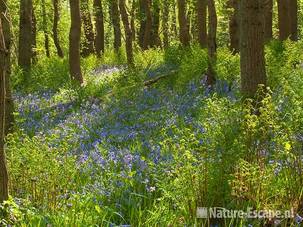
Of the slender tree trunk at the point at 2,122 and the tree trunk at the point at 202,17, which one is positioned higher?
the tree trunk at the point at 202,17

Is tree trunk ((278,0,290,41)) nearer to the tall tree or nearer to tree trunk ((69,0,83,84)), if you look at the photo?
tree trunk ((69,0,83,84))

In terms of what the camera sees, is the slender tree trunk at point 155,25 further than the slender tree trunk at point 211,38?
Yes

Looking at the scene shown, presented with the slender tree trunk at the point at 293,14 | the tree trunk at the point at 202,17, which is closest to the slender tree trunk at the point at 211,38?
the tree trunk at the point at 202,17

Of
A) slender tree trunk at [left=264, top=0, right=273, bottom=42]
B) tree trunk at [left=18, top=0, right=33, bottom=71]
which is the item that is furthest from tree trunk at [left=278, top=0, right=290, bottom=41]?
tree trunk at [left=18, top=0, right=33, bottom=71]

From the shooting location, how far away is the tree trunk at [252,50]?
7684 millimetres

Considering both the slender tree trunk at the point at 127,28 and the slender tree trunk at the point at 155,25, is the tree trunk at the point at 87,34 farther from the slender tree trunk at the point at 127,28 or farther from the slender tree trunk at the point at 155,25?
the slender tree trunk at the point at 127,28

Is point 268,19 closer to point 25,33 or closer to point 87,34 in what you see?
point 25,33

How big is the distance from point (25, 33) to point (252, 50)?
10.7m

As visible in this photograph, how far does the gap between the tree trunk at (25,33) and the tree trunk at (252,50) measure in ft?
32.7

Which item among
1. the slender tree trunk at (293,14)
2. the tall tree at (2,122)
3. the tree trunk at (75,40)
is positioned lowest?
the tall tree at (2,122)

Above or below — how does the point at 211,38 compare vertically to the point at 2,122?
above

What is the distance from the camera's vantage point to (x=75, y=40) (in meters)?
14.9

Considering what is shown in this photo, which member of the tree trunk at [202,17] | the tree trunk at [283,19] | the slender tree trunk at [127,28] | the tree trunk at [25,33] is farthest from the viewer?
the tree trunk at [283,19]

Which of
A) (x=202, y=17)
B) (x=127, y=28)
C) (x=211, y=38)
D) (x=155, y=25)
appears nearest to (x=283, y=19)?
(x=202, y=17)
